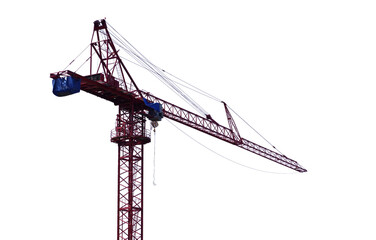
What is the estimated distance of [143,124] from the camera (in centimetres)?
6391

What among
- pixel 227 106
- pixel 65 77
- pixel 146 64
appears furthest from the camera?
pixel 227 106

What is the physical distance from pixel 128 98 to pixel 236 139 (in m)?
22.9

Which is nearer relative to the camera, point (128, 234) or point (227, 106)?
point (128, 234)

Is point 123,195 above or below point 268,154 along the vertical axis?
below

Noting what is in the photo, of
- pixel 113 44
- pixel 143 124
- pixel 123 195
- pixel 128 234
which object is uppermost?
pixel 113 44

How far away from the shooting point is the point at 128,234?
60688mm

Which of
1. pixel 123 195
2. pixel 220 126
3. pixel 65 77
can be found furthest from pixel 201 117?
pixel 65 77

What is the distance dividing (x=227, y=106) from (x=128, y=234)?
25.1 meters

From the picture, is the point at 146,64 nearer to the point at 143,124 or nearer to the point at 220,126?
the point at 143,124

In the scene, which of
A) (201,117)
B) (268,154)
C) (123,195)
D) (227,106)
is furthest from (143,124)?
(268,154)

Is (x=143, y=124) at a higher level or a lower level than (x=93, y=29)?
lower

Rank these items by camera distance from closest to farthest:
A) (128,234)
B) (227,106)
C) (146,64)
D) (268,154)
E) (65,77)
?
(65,77), (128,234), (146,64), (227,106), (268,154)

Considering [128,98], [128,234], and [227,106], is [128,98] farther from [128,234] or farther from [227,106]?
[227,106]

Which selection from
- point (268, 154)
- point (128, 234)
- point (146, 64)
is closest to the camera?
point (128, 234)
